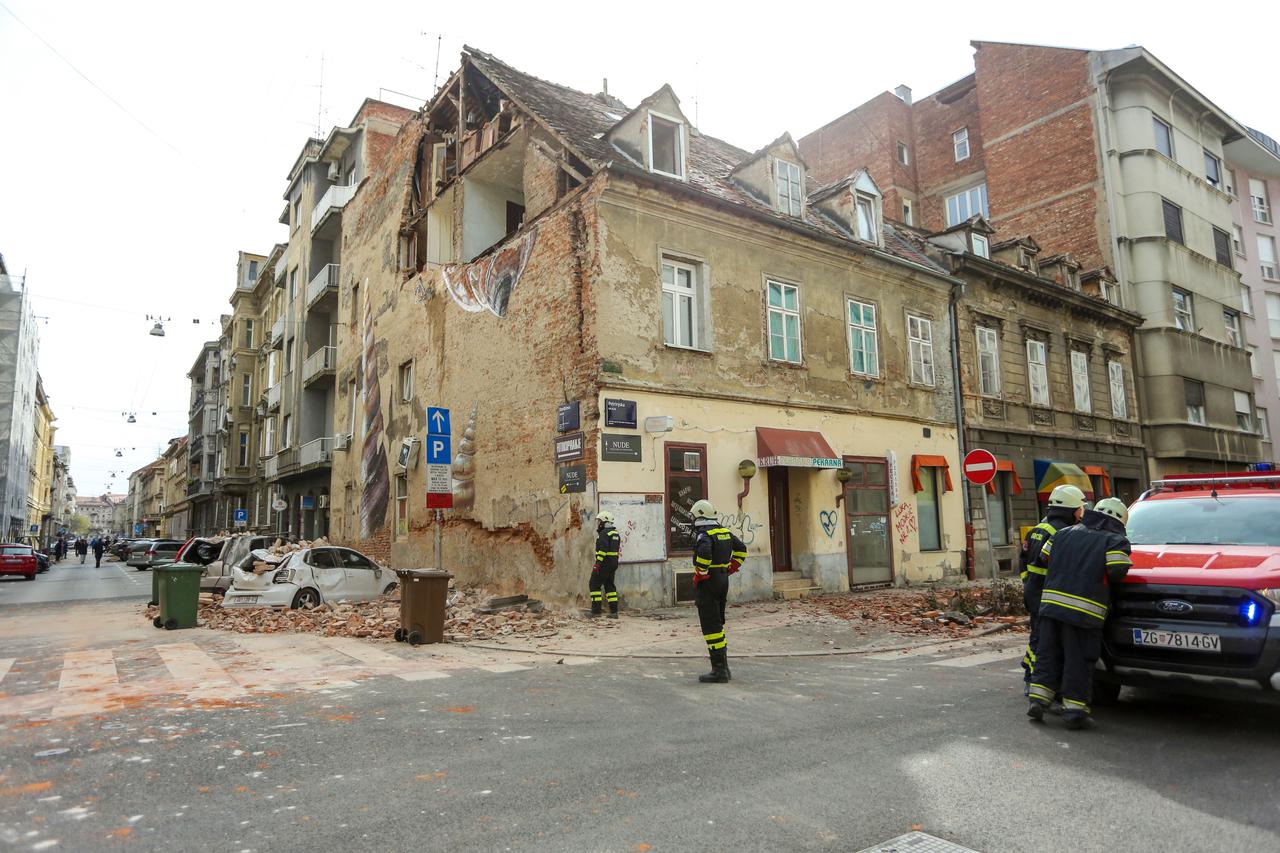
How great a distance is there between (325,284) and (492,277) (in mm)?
15281

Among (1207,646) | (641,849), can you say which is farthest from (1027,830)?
(1207,646)

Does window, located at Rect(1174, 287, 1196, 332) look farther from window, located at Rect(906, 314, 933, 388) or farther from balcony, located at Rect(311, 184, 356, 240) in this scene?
balcony, located at Rect(311, 184, 356, 240)

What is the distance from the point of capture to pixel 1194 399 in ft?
86.0

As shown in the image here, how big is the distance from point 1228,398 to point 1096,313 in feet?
26.5

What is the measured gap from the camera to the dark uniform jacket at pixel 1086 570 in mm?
5480

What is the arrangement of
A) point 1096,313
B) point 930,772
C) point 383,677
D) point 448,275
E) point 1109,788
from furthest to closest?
point 1096,313 < point 448,275 < point 383,677 < point 930,772 < point 1109,788

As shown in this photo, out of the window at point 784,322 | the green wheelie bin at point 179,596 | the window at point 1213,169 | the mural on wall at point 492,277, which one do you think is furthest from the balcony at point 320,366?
the window at point 1213,169

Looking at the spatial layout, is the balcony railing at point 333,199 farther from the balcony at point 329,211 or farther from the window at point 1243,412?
the window at point 1243,412

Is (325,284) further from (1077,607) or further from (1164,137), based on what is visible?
(1164,137)

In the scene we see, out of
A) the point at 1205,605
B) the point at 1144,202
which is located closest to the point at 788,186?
the point at 1205,605

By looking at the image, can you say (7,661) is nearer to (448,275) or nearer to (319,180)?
(448,275)

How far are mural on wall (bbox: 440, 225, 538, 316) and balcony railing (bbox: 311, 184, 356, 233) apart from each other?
12511 millimetres

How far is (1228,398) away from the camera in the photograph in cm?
2753

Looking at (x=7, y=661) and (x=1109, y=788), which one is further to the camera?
(x=7, y=661)
